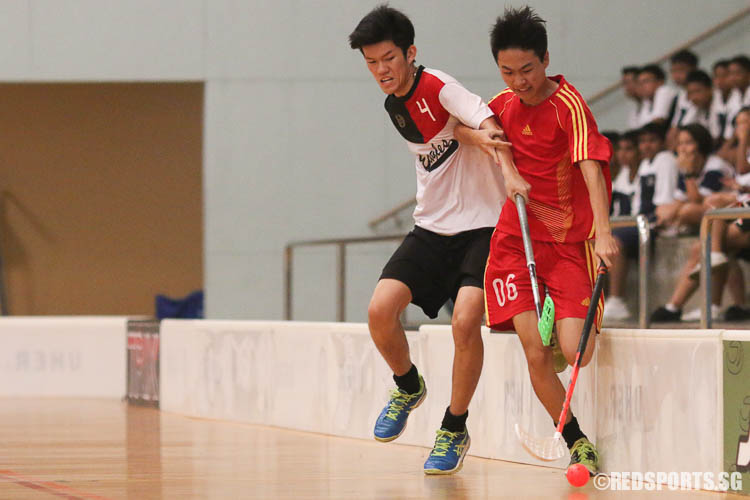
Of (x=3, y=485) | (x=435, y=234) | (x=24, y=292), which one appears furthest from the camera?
(x=24, y=292)

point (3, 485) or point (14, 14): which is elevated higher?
point (14, 14)

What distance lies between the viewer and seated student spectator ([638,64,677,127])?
9227 mm

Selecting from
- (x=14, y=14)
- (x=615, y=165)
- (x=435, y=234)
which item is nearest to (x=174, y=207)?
(x=14, y=14)

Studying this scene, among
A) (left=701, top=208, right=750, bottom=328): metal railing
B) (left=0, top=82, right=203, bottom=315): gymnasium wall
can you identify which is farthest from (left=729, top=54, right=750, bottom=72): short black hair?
(left=0, top=82, right=203, bottom=315): gymnasium wall

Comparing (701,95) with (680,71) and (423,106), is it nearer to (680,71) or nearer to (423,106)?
(680,71)

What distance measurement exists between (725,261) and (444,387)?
1.73 metres

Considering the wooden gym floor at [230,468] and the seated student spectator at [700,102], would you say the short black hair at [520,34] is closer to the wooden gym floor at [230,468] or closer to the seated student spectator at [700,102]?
the wooden gym floor at [230,468]

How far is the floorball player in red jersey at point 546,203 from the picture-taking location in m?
4.87

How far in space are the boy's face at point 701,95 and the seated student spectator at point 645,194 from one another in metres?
0.31

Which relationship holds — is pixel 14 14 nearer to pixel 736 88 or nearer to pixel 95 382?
pixel 95 382

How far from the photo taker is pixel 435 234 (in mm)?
5398

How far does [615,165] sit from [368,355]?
112 inches

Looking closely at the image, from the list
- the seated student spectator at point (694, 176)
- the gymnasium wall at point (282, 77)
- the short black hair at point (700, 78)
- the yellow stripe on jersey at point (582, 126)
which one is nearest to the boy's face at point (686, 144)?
the seated student spectator at point (694, 176)

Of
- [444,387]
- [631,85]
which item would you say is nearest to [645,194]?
[631,85]
